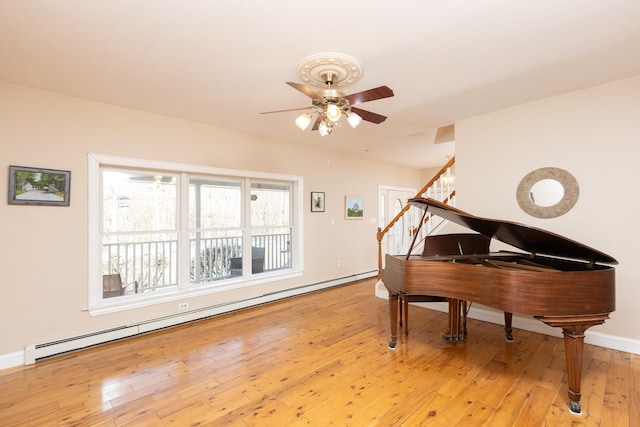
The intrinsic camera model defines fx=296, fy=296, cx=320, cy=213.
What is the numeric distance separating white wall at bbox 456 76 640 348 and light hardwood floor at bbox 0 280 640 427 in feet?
2.99

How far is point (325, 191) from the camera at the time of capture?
5566 millimetres

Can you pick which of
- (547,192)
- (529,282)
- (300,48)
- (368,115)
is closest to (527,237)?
(529,282)

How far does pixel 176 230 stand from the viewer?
390cm

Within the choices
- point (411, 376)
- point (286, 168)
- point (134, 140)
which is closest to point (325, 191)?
point (286, 168)

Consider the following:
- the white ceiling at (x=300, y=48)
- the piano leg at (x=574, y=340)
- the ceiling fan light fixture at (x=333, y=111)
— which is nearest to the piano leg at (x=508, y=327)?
the piano leg at (x=574, y=340)

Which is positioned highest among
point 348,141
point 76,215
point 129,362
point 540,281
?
point 348,141

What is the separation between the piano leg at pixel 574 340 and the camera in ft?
6.49

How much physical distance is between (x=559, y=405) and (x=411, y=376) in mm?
1009

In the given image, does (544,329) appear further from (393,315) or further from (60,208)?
(60,208)

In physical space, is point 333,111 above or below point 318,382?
above

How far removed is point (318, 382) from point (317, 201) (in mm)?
3379

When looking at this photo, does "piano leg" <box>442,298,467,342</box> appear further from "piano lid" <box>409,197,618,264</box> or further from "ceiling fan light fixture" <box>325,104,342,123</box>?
"ceiling fan light fixture" <box>325,104,342,123</box>

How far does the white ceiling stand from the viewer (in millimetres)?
1823

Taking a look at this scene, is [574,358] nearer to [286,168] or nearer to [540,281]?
[540,281]
